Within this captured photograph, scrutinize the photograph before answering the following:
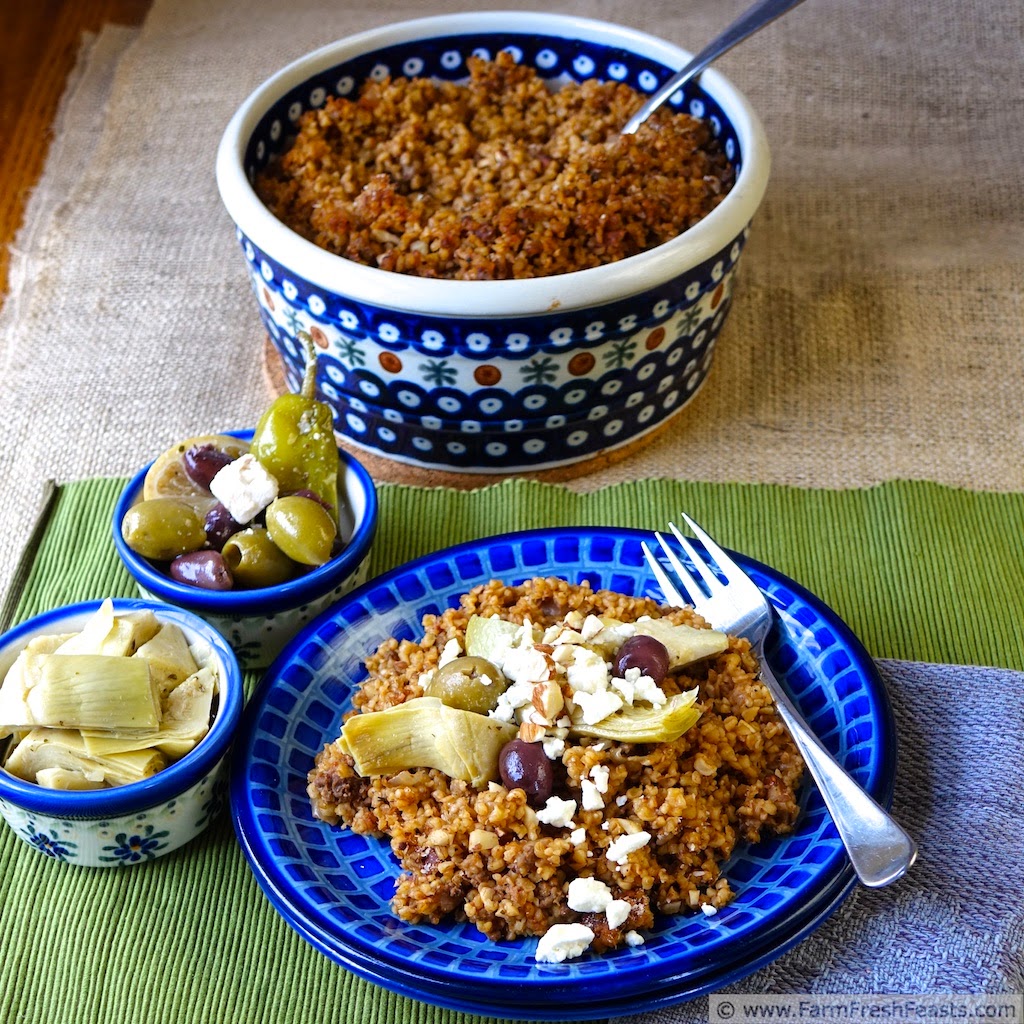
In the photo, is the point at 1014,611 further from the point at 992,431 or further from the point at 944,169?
the point at 944,169

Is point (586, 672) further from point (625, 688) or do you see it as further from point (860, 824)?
point (860, 824)

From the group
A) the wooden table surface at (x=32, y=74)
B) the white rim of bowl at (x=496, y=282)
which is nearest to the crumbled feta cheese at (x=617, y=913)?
the white rim of bowl at (x=496, y=282)

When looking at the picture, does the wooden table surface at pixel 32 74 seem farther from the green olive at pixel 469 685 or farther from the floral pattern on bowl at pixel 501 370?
the green olive at pixel 469 685

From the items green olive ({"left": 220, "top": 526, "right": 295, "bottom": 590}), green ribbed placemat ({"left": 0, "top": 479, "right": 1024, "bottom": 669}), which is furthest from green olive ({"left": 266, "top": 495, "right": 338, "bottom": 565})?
green ribbed placemat ({"left": 0, "top": 479, "right": 1024, "bottom": 669})

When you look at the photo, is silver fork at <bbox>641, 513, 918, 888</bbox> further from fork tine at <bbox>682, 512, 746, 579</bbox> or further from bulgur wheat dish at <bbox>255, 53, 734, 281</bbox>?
bulgur wheat dish at <bbox>255, 53, 734, 281</bbox>

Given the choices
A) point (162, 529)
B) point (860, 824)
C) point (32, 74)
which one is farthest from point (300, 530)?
point (32, 74)

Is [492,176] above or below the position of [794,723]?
above

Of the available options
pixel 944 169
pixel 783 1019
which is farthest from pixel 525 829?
pixel 944 169
